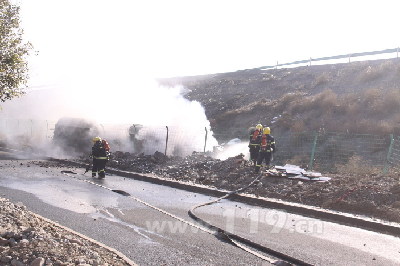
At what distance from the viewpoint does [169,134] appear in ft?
70.1

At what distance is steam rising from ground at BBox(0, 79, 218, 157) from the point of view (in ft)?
69.8

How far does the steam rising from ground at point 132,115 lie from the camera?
21281 mm

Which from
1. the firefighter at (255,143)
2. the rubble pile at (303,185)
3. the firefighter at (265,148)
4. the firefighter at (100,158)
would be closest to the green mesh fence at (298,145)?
the firefighter at (265,148)

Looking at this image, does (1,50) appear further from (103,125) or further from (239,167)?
(103,125)

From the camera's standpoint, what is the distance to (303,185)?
11.6 metres

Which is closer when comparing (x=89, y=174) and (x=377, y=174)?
(x=377, y=174)

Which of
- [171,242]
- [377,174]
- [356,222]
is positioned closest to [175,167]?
[377,174]

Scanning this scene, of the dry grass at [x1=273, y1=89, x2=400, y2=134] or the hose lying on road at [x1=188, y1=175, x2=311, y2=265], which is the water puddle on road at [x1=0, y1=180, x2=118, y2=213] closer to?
the hose lying on road at [x1=188, y1=175, x2=311, y2=265]

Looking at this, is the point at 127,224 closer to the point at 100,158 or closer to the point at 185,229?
the point at 185,229

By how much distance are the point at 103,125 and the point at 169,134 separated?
5.31 m

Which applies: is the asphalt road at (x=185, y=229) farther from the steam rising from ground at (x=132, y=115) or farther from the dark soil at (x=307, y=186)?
the steam rising from ground at (x=132, y=115)

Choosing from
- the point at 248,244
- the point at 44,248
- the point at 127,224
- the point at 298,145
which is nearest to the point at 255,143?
the point at 298,145

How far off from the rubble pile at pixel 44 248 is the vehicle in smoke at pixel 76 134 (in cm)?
1985

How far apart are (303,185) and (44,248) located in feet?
28.4
